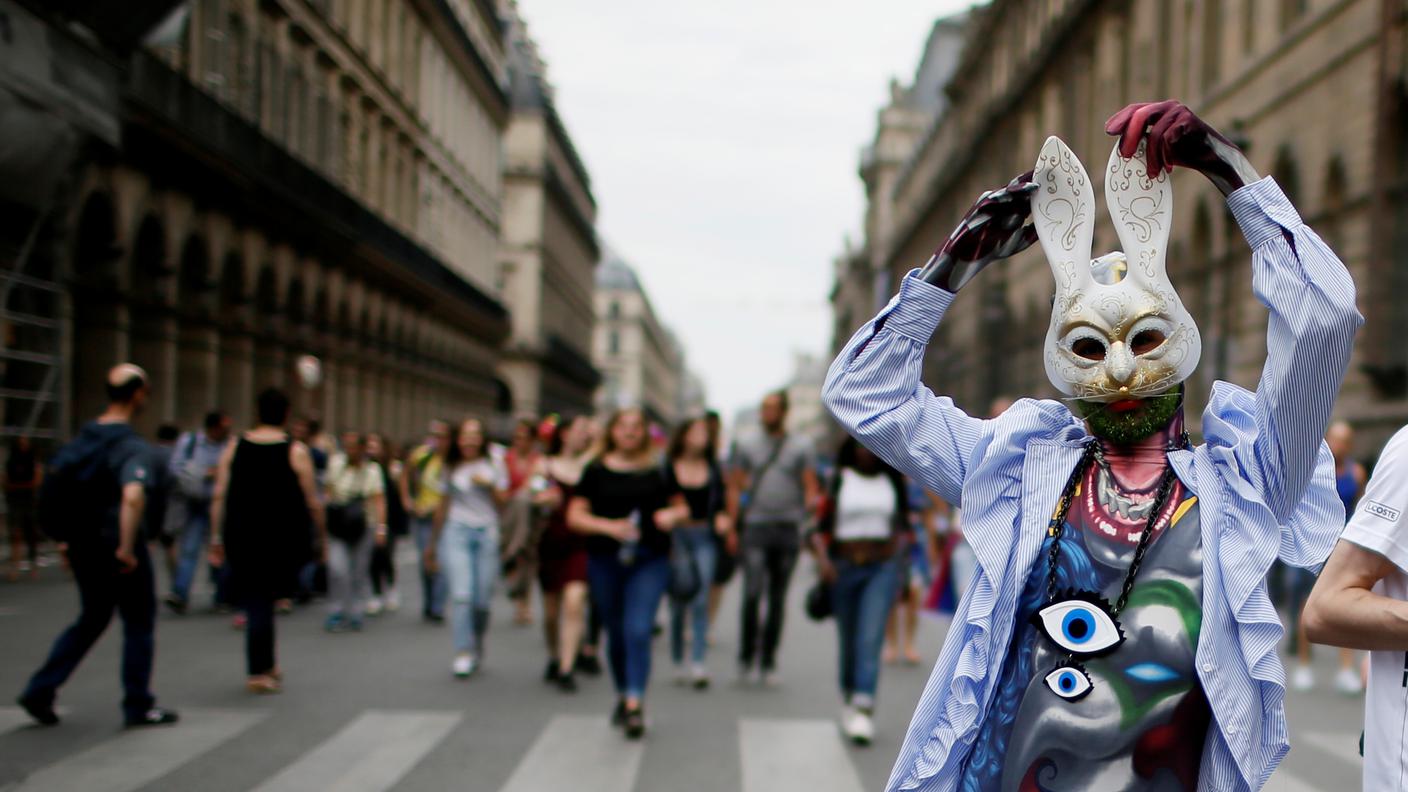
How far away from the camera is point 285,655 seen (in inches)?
422

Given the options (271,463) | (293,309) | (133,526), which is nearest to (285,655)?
(271,463)

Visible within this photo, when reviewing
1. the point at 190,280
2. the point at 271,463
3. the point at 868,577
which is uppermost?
the point at 190,280

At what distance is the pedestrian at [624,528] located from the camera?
8516mm

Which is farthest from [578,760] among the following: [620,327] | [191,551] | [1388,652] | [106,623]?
[620,327]

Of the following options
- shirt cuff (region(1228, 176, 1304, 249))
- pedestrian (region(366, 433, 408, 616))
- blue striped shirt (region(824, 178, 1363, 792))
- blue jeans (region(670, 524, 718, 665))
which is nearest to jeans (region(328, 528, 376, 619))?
pedestrian (region(366, 433, 408, 616))

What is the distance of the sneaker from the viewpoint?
9766 millimetres

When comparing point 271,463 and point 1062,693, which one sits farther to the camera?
point 271,463

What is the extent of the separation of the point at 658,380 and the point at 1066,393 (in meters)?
165

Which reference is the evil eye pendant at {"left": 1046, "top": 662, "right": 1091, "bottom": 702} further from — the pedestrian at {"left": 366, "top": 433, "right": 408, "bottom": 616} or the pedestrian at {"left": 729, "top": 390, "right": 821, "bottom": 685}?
the pedestrian at {"left": 366, "top": 433, "right": 408, "bottom": 616}

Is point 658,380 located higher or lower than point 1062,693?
higher

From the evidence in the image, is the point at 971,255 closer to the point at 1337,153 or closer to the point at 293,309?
the point at 1337,153

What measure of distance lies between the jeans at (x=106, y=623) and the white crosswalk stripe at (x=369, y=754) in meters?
1.03

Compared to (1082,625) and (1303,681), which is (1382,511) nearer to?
(1082,625)

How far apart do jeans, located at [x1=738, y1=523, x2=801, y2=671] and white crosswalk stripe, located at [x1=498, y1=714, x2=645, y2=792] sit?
214 cm
